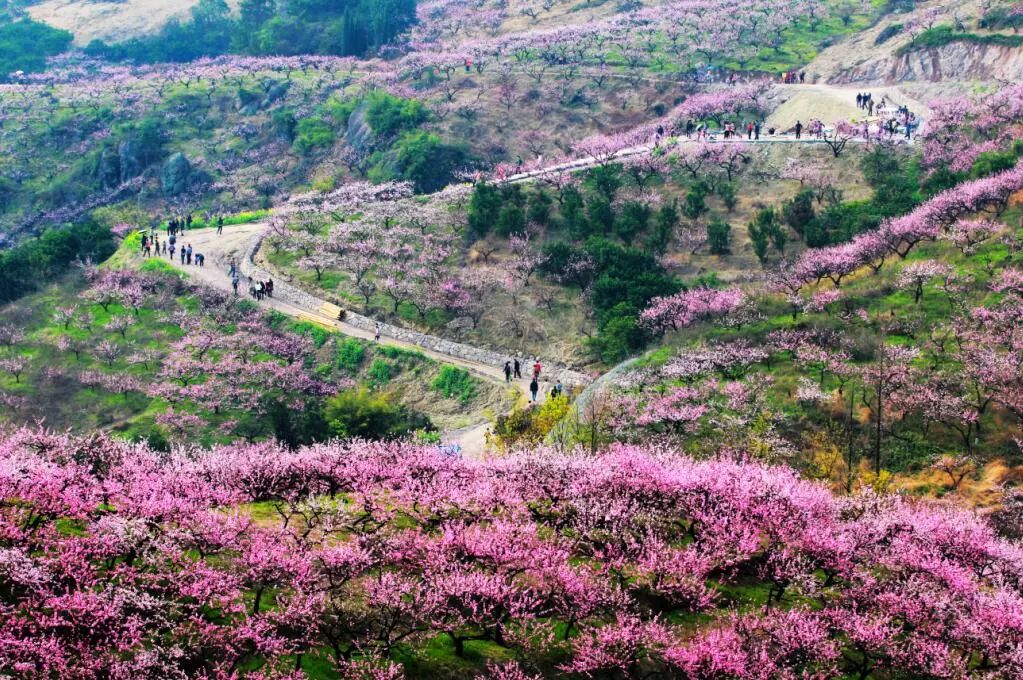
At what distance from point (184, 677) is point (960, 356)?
35.4m

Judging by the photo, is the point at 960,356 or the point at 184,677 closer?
the point at 184,677

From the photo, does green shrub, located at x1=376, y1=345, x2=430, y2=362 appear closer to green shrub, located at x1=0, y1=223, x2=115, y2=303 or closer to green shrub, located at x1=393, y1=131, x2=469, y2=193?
green shrub, located at x1=0, y1=223, x2=115, y2=303

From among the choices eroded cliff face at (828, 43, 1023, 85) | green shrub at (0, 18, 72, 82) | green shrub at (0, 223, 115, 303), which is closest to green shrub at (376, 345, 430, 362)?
green shrub at (0, 223, 115, 303)

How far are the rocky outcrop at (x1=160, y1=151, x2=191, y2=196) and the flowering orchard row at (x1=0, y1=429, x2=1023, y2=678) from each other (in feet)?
261

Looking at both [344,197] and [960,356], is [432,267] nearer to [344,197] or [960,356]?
[344,197]

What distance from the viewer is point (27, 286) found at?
6800 cm

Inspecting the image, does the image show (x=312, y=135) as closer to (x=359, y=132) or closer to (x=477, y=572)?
(x=359, y=132)

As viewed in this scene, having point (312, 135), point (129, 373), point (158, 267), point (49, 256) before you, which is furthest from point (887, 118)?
point (49, 256)

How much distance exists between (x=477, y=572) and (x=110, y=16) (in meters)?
159

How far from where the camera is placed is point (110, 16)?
15362 centimetres

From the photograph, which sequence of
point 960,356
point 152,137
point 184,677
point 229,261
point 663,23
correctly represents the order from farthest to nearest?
point 663,23
point 152,137
point 229,261
point 960,356
point 184,677

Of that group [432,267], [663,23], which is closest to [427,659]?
[432,267]

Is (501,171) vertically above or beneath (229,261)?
above

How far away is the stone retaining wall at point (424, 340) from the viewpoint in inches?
2288
